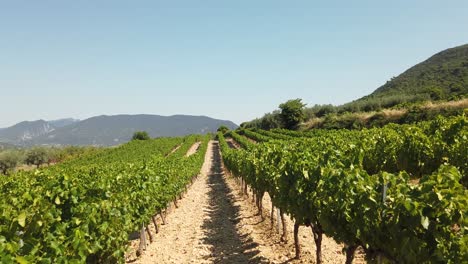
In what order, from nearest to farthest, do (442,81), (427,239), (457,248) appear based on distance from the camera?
1. (457,248)
2. (427,239)
3. (442,81)

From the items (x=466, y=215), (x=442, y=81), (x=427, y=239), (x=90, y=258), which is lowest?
(x=90, y=258)

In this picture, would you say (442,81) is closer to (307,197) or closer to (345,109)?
(345,109)

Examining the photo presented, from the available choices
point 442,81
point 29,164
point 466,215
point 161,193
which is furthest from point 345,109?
point 29,164

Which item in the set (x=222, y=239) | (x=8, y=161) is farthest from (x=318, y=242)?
(x=8, y=161)

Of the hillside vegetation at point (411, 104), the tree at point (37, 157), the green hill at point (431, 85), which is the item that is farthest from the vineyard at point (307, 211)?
the tree at point (37, 157)

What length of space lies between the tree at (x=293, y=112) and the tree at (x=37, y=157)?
56.9 metres

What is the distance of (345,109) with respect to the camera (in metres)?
62.6

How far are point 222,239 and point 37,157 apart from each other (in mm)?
82472

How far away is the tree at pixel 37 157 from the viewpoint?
81312 millimetres

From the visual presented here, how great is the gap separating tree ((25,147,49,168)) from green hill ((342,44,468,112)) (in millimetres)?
69075

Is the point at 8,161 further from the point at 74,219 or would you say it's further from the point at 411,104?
the point at 74,219

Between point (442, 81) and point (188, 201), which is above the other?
point (442, 81)

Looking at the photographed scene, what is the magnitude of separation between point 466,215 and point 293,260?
6570 millimetres

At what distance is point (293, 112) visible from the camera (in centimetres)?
6988
